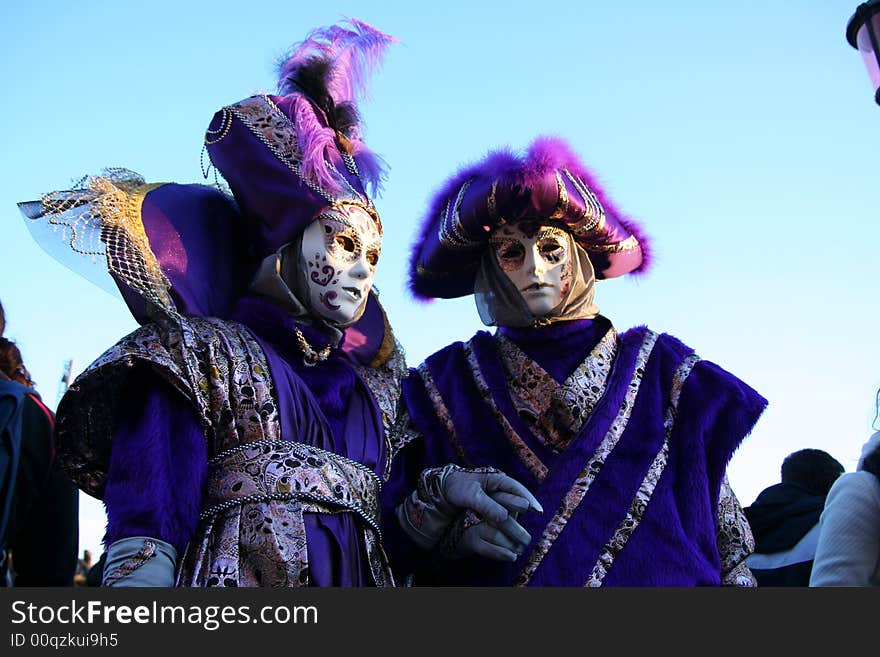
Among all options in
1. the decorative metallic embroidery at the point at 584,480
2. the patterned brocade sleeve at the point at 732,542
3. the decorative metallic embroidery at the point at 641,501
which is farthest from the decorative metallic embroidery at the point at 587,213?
the patterned brocade sleeve at the point at 732,542

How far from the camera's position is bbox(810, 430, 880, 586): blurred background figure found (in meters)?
2.98

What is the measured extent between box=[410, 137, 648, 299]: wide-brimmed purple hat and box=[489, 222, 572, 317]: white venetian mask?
1.9 inches

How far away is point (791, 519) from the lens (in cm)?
475

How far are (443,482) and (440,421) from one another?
45 centimetres

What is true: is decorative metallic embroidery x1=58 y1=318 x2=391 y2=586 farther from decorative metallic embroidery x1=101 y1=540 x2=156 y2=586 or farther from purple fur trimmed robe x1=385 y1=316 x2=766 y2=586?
purple fur trimmed robe x1=385 y1=316 x2=766 y2=586

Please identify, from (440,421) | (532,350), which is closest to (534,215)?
(532,350)

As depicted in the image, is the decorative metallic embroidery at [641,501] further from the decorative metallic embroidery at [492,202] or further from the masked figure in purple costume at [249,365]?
the decorative metallic embroidery at [492,202]

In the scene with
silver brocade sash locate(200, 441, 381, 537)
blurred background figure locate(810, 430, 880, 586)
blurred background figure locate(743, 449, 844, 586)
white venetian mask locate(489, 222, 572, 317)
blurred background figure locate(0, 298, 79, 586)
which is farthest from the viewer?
blurred background figure locate(743, 449, 844, 586)

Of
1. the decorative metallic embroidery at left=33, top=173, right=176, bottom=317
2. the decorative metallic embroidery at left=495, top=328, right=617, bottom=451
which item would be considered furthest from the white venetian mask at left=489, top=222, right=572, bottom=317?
the decorative metallic embroidery at left=33, top=173, right=176, bottom=317

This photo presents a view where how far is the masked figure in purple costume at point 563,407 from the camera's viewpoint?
11.8 ft

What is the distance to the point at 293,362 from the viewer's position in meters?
3.58

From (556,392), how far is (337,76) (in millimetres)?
1406

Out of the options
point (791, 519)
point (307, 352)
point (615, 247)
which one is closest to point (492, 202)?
point (615, 247)

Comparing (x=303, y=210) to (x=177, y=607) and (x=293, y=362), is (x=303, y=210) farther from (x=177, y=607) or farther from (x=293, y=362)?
(x=177, y=607)
